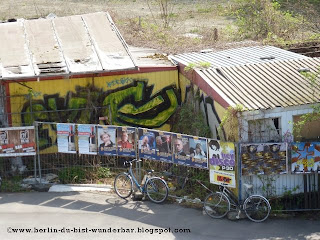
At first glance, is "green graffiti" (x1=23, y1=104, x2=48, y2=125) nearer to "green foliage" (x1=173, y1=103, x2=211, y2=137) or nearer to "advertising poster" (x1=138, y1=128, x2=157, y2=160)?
"advertising poster" (x1=138, y1=128, x2=157, y2=160)

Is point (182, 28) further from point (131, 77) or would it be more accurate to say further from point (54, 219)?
point (54, 219)

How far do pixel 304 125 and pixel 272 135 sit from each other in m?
0.88

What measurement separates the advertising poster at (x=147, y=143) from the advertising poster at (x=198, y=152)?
1.06 m

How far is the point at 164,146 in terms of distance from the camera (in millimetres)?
14609

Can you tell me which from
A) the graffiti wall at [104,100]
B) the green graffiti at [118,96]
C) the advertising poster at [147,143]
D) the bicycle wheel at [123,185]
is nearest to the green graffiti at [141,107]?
the graffiti wall at [104,100]

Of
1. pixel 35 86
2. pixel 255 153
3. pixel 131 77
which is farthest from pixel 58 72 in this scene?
pixel 255 153

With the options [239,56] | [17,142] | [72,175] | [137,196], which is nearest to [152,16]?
[239,56]

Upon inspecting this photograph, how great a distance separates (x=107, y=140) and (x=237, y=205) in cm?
367

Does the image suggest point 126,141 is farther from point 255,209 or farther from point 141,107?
point 255,209

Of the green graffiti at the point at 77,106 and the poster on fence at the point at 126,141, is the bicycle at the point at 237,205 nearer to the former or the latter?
the poster on fence at the point at 126,141

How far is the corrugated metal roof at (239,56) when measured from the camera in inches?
663

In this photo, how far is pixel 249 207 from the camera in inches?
531

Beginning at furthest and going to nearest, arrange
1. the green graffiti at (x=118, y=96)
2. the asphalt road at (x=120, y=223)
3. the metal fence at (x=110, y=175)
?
1. the green graffiti at (x=118, y=96)
2. the metal fence at (x=110, y=175)
3. the asphalt road at (x=120, y=223)

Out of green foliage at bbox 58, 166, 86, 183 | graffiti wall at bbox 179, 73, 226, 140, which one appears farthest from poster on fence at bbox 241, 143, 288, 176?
green foliage at bbox 58, 166, 86, 183
